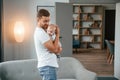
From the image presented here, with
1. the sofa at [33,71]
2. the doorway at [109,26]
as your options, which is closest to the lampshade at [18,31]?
the sofa at [33,71]

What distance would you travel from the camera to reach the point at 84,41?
12.2 meters

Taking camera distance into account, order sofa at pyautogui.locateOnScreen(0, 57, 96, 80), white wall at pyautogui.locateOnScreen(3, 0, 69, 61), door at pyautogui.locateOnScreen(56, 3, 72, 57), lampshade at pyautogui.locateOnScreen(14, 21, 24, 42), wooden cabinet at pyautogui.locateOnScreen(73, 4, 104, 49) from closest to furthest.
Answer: sofa at pyautogui.locateOnScreen(0, 57, 96, 80) → lampshade at pyautogui.locateOnScreen(14, 21, 24, 42) → white wall at pyautogui.locateOnScreen(3, 0, 69, 61) → door at pyautogui.locateOnScreen(56, 3, 72, 57) → wooden cabinet at pyautogui.locateOnScreen(73, 4, 104, 49)

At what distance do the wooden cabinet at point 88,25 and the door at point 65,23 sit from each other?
4941 mm

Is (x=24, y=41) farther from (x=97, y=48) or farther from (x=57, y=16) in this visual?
(x=97, y=48)

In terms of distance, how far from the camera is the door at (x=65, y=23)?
684 cm

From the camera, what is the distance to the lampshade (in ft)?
20.9

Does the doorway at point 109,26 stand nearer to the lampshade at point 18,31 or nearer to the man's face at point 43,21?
the lampshade at point 18,31

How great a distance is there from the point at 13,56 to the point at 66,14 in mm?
1942

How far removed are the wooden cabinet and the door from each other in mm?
4941

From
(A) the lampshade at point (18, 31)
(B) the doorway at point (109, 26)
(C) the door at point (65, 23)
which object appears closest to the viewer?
(A) the lampshade at point (18, 31)

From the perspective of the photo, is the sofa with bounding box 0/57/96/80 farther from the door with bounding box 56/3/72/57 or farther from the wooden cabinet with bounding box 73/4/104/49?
the wooden cabinet with bounding box 73/4/104/49

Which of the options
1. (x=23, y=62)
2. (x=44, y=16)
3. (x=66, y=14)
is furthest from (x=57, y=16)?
(x=44, y=16)

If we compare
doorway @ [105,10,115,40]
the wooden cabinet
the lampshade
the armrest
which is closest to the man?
the armrest

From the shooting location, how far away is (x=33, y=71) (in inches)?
164
